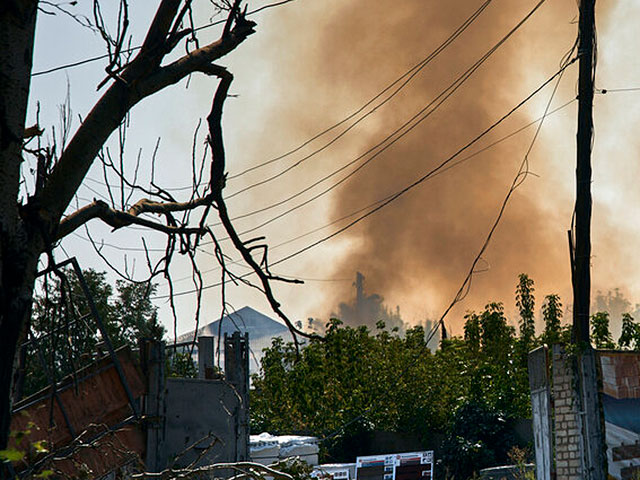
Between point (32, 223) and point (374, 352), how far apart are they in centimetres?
2793

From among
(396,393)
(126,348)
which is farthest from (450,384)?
(126,348)

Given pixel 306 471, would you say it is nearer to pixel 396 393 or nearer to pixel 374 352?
pixel 396 393

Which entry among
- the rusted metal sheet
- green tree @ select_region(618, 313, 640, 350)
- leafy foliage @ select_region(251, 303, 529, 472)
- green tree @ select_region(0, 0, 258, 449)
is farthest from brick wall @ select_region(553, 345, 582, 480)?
green tree @ select_region(0, 0, 258, 449)

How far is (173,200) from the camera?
415cm

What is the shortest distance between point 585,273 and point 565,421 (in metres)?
2.61

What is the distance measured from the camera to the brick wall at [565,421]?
14.2m

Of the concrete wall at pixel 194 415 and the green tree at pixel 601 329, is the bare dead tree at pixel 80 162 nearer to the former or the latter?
the concrete wall at pixel 194 415

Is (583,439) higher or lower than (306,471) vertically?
→ higher

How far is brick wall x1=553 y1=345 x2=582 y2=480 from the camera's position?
14.2 m

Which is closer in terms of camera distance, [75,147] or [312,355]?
[75,147]

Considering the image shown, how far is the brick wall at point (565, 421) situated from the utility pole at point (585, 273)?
0.16m

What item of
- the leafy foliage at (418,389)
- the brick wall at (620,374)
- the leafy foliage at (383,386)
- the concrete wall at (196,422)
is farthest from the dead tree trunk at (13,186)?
the leafy foliage at (383,386)

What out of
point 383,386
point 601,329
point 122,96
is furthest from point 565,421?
point 383,386

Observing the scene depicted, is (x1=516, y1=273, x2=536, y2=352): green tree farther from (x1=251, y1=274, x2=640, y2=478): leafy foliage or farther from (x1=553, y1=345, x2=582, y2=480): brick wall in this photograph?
(x1=553, y1=345, x2=582, y2=480): brick wall
